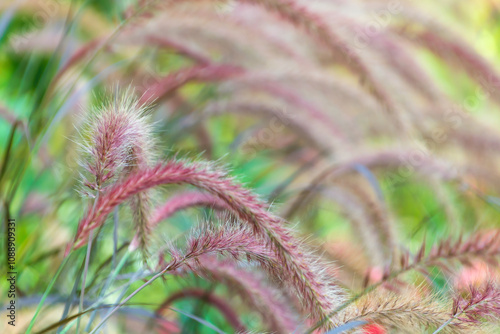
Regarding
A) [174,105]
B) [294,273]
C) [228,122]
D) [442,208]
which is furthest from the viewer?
[228,122]

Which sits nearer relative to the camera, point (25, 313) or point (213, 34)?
point (25, 313)

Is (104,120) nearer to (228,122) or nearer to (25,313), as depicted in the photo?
(25,313)

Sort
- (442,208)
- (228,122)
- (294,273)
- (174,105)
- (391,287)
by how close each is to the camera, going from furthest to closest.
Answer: (228,122)
(174,105)
(442,208)
(391,287)
(294,273)

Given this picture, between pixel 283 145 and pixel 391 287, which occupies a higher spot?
pixel 391 287

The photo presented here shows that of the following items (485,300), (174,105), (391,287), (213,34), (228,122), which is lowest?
(228,122)

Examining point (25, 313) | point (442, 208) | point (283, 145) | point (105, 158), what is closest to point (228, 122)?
point (283, 145)

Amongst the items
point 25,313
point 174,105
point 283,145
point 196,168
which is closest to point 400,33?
point 283,145

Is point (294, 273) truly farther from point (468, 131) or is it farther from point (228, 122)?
point (228, 122)

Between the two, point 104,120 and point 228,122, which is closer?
point 104,120

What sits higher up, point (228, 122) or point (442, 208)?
point (442, 208)
